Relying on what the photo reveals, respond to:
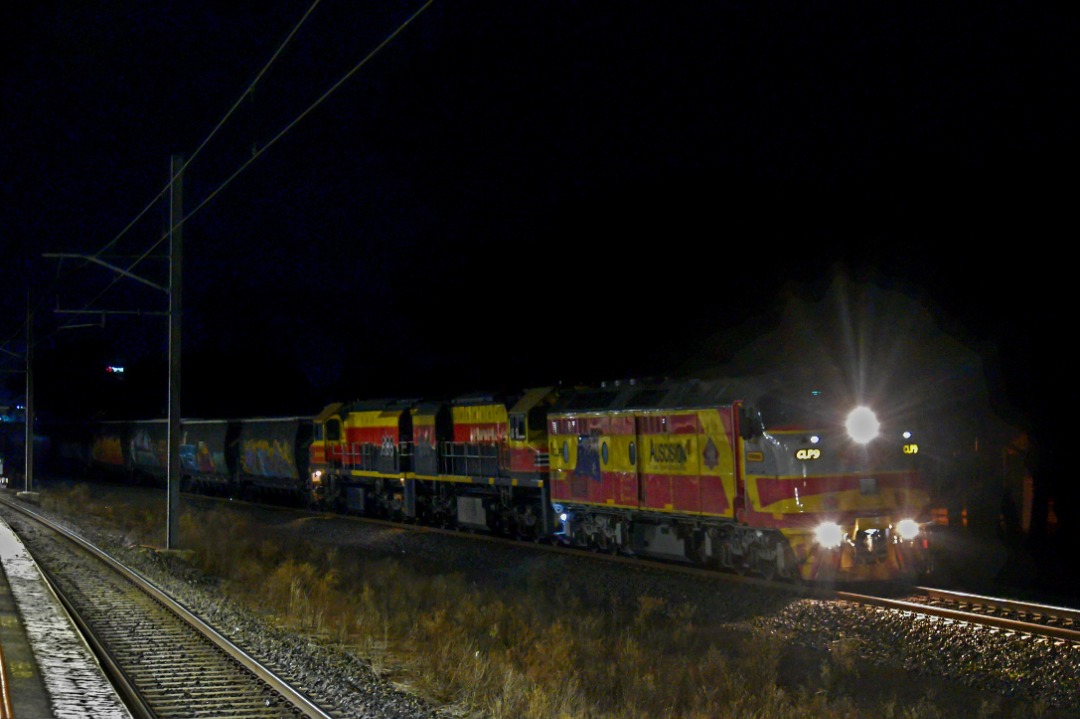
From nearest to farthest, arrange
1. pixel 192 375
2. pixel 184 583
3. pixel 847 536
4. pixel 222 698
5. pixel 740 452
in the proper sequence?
pixel 222 698 → pixel 847 536 → pixel 740 452 → pixel 184 583 → pixel 192 375

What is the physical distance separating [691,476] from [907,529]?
12.3 ft

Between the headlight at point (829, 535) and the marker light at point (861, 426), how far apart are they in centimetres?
151

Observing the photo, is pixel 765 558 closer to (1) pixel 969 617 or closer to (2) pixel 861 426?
(2) pixel 861 426

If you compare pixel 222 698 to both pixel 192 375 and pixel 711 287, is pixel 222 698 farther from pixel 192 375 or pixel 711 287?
pixel 192 375

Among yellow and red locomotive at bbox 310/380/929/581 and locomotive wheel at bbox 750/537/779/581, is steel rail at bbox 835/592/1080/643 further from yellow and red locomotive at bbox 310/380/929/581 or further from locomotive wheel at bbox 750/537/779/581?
locomotive wheel at bbox 750/537/779/581

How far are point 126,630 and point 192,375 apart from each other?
4055 inches

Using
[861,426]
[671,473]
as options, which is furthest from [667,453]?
[861,426]

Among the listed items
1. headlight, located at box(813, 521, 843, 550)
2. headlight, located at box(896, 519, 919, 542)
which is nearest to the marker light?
headlight, located at box(896, 519, 919, 542)

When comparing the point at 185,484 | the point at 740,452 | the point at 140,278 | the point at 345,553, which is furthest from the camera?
the point at 185,484

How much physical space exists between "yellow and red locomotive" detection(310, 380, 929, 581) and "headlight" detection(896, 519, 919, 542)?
0.03 meters

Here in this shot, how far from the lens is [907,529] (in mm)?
17672

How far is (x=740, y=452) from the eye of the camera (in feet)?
60.2

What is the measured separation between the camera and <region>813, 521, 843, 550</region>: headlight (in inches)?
673

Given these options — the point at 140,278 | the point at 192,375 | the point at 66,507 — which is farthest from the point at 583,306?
the point at 192,375
